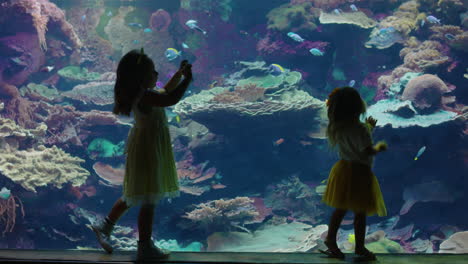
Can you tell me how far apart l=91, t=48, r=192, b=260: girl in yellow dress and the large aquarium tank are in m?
4.30

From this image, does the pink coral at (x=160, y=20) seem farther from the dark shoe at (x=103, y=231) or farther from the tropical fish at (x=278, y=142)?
the dark shoe at (x=103, y=231)

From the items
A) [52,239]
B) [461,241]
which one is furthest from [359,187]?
[52,239]

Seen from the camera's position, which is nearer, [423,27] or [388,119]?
[388,119]

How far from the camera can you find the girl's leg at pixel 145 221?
196 cm

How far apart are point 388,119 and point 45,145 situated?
7.81 m

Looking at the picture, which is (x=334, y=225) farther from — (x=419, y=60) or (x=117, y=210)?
(x=419, y=60)

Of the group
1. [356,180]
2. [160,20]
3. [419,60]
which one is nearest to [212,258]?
[356,180]

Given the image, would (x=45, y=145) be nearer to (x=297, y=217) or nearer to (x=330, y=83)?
(x=297, y=217)

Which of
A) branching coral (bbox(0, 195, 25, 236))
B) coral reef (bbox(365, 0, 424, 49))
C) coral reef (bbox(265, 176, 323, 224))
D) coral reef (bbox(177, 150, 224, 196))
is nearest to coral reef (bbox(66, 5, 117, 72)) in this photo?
coral reef (bbox(177, 150, 224, 196))

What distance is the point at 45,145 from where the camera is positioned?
796 cm

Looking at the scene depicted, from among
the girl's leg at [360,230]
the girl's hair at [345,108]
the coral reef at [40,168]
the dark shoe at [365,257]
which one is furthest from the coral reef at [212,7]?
the dark shoe at [365,257]

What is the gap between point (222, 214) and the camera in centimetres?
667

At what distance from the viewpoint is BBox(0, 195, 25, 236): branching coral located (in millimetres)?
6622

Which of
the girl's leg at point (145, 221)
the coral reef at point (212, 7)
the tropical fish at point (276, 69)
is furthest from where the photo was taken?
the coral reef at point (212, 7)
